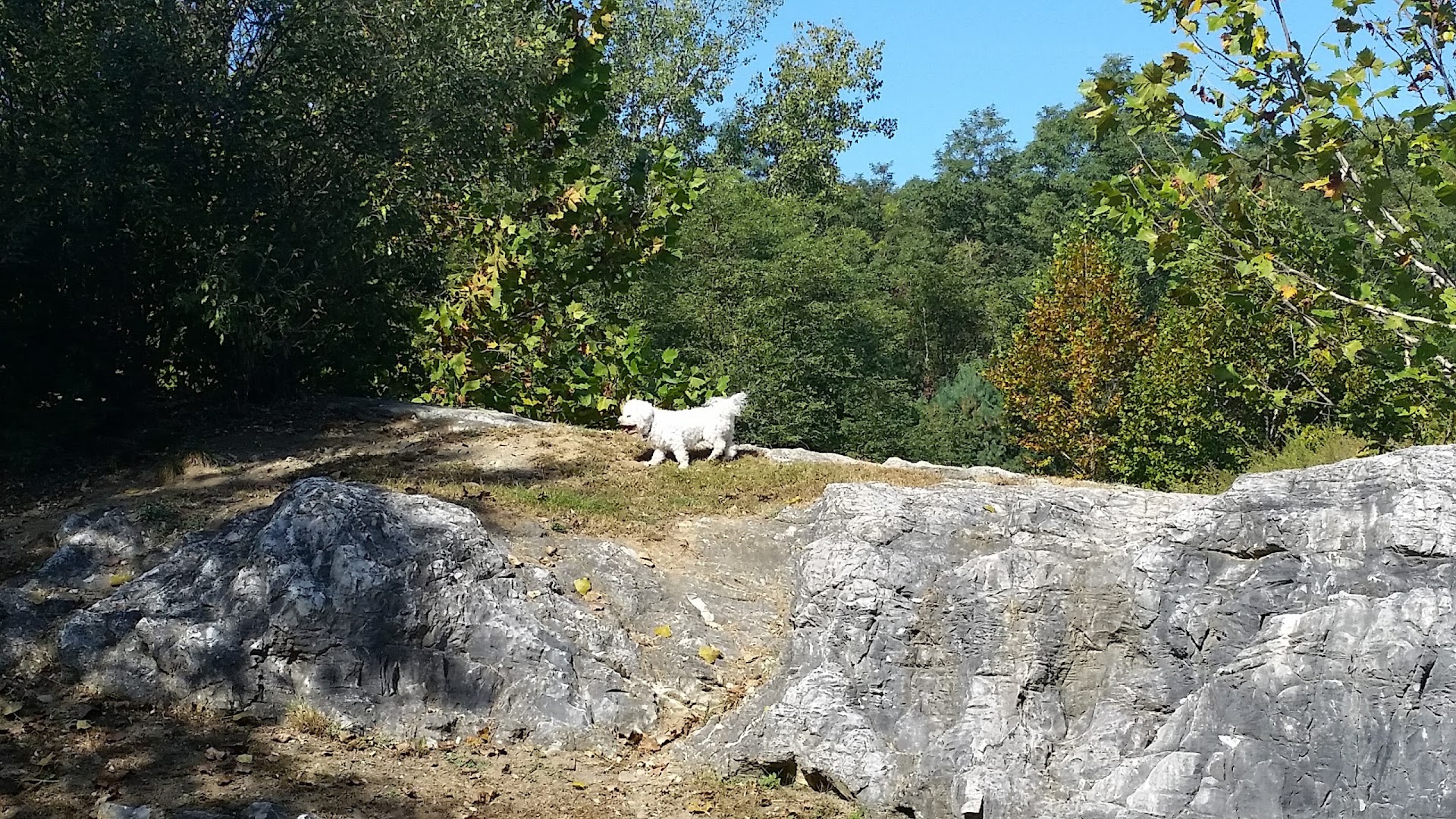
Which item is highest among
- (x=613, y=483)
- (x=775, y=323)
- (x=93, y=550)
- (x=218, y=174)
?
(x=775, y=323)

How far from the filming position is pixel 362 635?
6.92 m

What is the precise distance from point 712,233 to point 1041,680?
75.4ft

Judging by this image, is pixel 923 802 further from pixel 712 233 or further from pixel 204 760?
pixel 712 233

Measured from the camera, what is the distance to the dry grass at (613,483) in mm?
9023

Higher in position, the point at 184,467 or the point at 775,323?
the point at 775,323

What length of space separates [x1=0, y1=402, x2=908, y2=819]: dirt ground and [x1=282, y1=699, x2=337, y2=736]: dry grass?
0.04m

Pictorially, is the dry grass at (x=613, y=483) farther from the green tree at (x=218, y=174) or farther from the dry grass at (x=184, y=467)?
the green tree at (x=218, y=174)

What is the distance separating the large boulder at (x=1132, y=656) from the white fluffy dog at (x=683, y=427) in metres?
3.32

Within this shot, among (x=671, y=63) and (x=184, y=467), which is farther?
(x=671, y=63)

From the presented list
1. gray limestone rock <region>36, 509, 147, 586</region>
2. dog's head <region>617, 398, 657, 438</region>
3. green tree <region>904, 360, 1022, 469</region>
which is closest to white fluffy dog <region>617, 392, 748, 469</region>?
dog's head <region>617, 398, 657, 438</region>

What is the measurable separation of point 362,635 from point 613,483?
3357mm

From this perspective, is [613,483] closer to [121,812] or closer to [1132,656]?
[1132,656]

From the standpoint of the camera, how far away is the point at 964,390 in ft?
99.3

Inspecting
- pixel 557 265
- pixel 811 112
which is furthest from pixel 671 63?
pixel 557 265
